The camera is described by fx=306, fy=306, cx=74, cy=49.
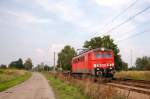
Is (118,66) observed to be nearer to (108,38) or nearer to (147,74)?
(108,38)

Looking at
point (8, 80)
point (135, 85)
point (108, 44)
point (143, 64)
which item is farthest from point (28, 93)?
point (143, 64)

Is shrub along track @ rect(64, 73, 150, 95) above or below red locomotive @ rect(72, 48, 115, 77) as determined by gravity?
below

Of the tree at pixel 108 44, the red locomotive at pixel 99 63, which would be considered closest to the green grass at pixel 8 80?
the red locomotive at pixel 99 63

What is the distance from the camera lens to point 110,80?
105 ft

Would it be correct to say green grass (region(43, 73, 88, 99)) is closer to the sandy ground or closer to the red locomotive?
the sandy ground

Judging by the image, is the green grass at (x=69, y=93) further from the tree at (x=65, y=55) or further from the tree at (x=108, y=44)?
the tree at (x=65, y=55)

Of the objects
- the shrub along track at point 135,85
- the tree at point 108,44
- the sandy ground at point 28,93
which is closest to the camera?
the shrub along track at point 135,85

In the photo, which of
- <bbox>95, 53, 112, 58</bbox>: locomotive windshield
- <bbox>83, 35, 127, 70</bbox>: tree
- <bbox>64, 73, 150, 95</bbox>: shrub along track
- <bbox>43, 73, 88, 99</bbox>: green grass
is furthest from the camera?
<bbox>83, 35, 127, 70</bbox>: tree

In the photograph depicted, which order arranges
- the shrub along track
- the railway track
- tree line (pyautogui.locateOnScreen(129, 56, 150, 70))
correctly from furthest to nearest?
tree line (pyautogui.locateOnScreen(129, 56, 150, 70)), the shrub along track, the railway track

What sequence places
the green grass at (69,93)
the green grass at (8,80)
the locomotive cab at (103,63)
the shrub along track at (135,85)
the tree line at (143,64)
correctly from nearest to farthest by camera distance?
the green grass at (69,93)
the shrub along track at (135,85)
the locomotive cab at (103,63)
the green grass at (8,80)
the tree line at (143,64)

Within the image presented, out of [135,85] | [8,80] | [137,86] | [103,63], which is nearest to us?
[137,86]

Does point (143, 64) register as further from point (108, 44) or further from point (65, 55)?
point (108, 44)

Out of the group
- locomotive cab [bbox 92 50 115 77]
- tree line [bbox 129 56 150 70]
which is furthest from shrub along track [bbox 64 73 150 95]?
tree line [bbox 129 56 150 70]

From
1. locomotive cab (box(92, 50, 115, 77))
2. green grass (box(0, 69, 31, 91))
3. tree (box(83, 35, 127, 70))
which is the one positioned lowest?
green grass (box(0, 69, 31, 91))
